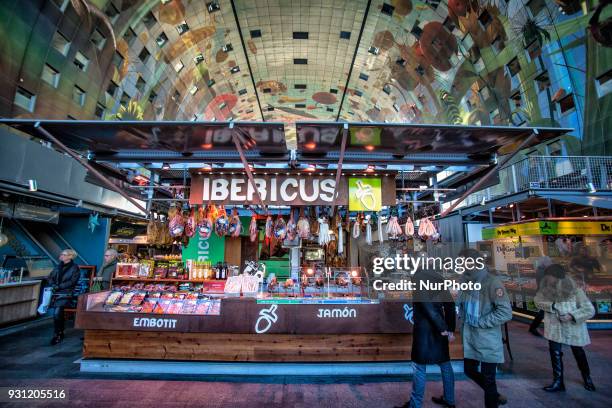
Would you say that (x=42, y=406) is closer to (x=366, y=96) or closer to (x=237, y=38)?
(x=237, y=38)

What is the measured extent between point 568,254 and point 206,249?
12220 mm

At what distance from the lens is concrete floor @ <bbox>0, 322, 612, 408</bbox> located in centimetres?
351

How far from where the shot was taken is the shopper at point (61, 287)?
5.82 metres

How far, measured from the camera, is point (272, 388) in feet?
12.7

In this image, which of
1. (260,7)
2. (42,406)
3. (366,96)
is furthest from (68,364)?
(366,96)

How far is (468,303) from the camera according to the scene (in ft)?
11.0

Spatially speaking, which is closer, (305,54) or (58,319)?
(58,319)

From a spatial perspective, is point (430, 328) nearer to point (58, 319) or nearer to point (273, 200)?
point (273, 200)

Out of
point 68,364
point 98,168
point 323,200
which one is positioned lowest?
point 68,364

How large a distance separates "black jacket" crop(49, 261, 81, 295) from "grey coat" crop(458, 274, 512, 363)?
7333mm

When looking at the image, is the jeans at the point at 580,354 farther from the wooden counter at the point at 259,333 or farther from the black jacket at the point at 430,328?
the black jacket at the point at 430,328

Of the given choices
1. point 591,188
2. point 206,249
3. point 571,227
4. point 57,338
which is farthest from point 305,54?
point 57,338

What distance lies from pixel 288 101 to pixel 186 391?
75.5 ft

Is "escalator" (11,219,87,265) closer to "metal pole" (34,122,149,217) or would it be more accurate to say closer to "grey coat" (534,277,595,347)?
"metal pole" (34,122,149,217)
